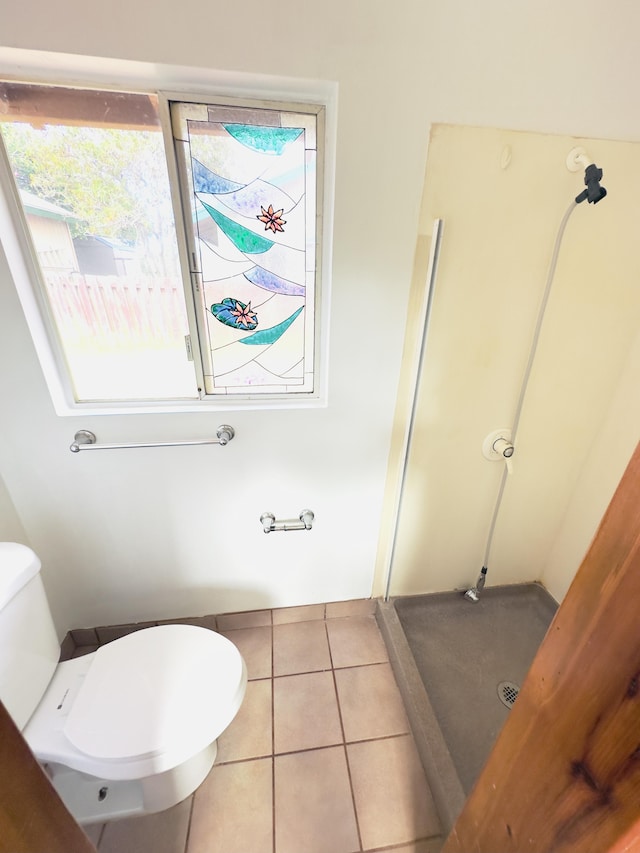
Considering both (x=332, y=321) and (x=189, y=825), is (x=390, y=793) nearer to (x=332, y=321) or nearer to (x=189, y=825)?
(x=189, y=825)

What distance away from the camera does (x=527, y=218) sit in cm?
107

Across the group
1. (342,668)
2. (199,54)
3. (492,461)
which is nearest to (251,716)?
(342,668)

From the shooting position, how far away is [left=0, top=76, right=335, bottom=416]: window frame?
35.6 inches

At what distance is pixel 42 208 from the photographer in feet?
3.12

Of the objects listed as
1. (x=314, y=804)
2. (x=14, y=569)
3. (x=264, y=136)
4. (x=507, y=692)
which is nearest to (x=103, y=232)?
(x=264, y=136)

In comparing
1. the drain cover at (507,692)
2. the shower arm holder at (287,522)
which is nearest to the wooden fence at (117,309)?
the shower arm holder at (287,522)

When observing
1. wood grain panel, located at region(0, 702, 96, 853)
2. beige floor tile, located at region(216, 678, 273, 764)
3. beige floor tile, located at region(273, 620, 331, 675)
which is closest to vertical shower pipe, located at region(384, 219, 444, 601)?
beige floor tile, located at region(273, 620, 331, 675)

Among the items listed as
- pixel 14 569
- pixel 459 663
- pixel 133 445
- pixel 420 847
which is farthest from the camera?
pixel 459 663

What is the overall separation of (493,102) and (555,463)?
1.27 m

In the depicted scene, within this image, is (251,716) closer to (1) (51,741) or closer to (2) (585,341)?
(1) (51,741)

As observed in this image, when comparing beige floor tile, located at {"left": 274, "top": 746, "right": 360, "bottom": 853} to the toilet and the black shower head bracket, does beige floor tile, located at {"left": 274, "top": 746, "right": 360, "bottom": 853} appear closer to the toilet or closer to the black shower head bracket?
the toilet

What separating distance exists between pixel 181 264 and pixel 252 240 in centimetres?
22

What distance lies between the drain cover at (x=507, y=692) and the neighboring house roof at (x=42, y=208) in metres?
2.17

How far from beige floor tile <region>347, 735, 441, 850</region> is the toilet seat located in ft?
1.75
